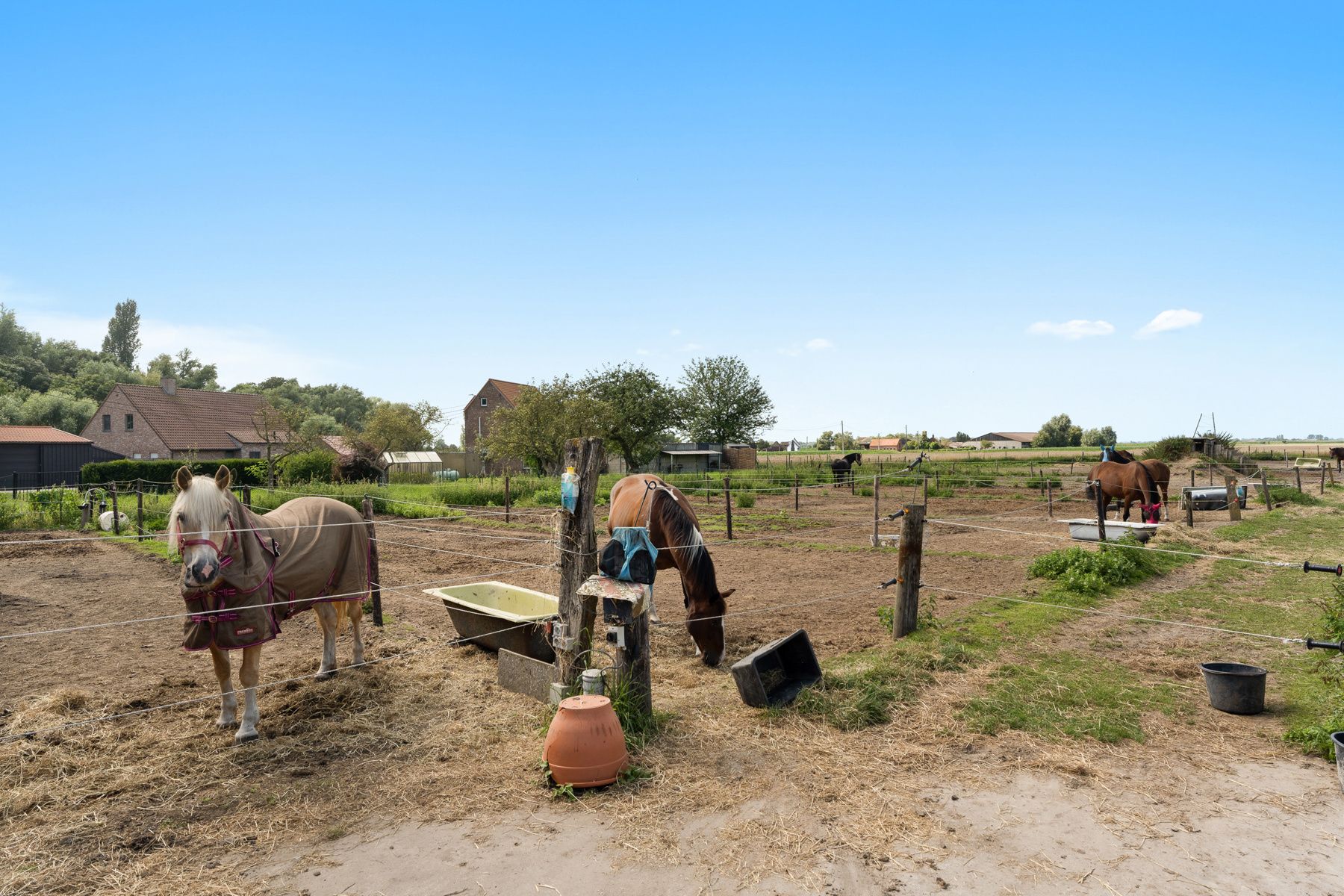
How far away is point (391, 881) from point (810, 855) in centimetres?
194

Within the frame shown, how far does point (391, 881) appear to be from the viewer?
10.6 ft

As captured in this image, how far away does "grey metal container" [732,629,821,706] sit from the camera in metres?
5.25

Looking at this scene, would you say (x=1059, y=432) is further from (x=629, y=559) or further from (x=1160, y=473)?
(x=629, y=559)

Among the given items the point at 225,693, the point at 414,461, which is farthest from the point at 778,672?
the point at 414,461

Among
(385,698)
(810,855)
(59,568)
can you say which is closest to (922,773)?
(810,855)

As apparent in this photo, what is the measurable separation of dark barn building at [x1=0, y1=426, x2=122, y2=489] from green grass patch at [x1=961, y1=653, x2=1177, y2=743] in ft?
138

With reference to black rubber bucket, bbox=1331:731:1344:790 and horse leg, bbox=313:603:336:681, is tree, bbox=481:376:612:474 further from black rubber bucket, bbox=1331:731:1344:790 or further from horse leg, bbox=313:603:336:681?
black rubber bucket, bbox=1331:731:1344:790

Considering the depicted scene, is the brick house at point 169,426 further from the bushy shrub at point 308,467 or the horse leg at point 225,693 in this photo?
the horse leg at point 225,693

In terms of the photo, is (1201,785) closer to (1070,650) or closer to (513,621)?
(1070,650)

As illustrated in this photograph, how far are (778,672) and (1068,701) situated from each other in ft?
6.96

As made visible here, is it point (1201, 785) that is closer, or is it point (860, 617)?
point (1201, 785)

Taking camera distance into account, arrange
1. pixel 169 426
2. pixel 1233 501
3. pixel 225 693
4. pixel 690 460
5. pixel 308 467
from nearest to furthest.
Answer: pixel 225 693 < pixel 1233 501 < pixel 308 467 < pixel 169 426 < pixel 690 460

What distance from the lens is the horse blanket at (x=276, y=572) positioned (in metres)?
4.68

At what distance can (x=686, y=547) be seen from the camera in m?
6.18
